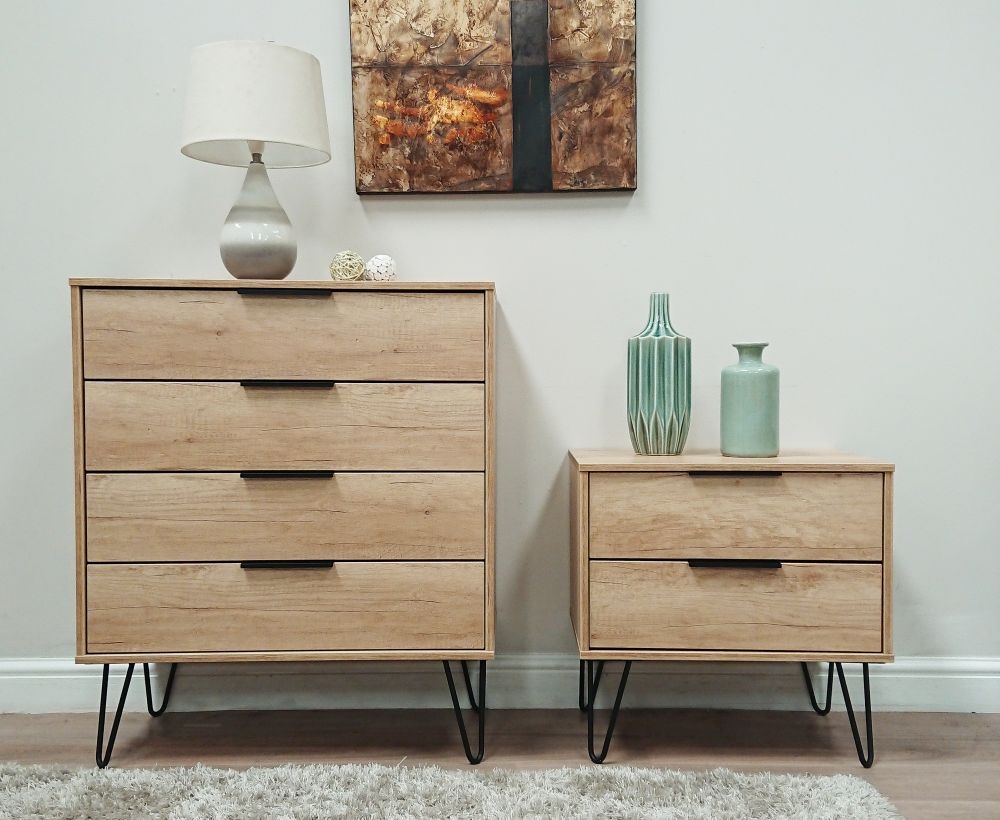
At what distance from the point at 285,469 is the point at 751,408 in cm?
98

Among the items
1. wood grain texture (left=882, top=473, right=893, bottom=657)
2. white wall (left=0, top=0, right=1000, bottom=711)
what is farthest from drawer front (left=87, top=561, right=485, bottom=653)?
wood grain texture (left=882, top=473, right=893, bottom=657)

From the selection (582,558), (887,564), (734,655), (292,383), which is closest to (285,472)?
(292,383)

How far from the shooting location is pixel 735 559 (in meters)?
1.44

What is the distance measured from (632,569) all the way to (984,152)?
53.2 inches

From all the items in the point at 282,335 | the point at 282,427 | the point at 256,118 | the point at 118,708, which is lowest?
the point at 118,708

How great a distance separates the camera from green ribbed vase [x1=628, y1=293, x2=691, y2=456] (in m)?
1.56

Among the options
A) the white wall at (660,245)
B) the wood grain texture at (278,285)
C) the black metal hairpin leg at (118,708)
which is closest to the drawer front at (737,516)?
the white wall at (660,245)

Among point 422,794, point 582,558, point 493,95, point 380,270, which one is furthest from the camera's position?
point 493,95

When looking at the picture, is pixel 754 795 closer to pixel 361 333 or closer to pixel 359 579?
pixel 359 579

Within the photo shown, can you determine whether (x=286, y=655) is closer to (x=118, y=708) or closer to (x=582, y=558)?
(x=118, y=708)

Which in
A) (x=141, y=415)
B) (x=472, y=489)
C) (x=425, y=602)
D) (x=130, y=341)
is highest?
(x=130, y=341)

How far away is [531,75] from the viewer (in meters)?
1.75

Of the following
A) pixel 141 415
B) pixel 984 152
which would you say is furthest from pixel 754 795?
pixel 984 152

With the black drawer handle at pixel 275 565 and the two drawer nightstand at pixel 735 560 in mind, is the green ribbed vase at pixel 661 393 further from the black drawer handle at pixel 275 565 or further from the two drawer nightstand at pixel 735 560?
the black drawer handle at pixel 275 565
